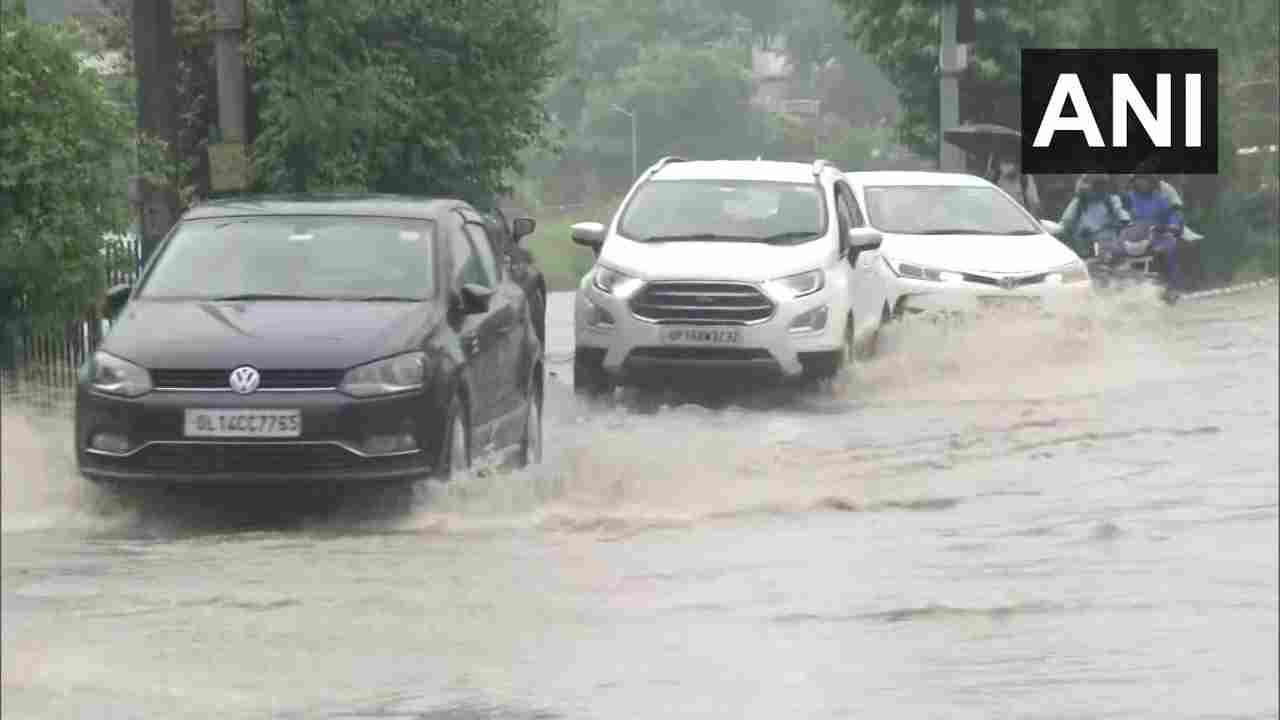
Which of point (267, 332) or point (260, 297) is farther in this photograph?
point (260, 297)

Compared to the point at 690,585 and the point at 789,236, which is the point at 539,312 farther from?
the point at 690,585

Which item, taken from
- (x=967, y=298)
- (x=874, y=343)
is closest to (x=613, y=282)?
(x=874, y=343)

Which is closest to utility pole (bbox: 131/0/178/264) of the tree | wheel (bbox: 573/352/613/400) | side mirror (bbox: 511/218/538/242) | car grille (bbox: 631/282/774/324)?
side mirror (bbox: 511/218/538/242)

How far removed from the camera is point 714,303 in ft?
56.5

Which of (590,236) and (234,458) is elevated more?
(590,236)

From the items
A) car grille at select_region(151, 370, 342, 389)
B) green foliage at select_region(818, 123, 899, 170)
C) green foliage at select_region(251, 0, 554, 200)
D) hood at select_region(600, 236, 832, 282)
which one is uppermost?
green foliage at select_region(251, 0, 554, 200)

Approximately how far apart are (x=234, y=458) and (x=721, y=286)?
6668 millimetres

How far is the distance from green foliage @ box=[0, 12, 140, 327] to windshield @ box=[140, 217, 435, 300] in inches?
117

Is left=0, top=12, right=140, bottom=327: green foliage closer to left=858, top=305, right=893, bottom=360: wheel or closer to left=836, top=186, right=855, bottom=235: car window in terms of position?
left=836, top=186, right=855, bottom=235: car window

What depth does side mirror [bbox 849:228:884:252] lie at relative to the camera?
18.1m

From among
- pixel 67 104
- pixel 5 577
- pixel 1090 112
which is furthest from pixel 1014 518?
pixel 1090 112

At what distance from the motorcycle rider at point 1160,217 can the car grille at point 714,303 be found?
861 cm

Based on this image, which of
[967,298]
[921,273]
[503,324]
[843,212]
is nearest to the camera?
[503,324]

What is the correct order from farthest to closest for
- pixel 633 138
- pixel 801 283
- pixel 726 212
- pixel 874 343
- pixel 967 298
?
pixel 633 138
pixel 967 298
pixel 874 343
pixel 726 212
pixel 801 283
